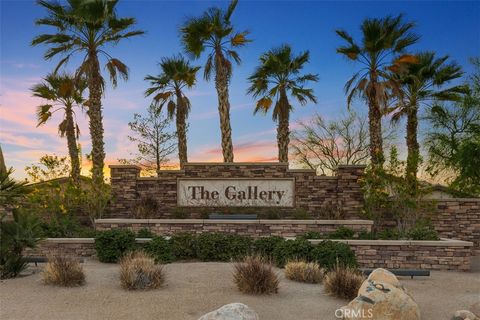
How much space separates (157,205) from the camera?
17.8 meters

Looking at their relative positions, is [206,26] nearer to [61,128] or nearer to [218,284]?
[61,128]

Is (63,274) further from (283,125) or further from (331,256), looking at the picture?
(283,125)

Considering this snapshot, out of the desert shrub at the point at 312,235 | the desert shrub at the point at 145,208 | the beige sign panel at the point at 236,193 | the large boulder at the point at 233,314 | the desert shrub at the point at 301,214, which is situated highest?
the beige sign panel at the point at 236,193

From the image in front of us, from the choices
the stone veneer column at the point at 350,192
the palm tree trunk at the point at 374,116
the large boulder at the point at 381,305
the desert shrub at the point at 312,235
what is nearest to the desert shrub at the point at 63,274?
the large boulder at the point at 381,305

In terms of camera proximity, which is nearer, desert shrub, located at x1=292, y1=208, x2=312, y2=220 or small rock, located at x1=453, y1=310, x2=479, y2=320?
small rock, located at x1=453, y1=310, x2=479, y2=320

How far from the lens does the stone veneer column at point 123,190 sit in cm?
1784

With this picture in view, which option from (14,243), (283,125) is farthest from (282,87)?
(14,243)

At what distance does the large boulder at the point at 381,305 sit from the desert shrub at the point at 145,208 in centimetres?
1088

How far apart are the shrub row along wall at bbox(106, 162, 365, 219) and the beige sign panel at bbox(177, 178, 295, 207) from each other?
19 cm

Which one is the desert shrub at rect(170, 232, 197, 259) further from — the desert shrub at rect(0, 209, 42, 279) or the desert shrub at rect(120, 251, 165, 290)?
the desert shrub at rect(0, 209, 42, 279)

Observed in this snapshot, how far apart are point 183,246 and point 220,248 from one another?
1.03 meters

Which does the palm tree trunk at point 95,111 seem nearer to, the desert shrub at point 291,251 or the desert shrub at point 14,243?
the desert shrub at point 14,243

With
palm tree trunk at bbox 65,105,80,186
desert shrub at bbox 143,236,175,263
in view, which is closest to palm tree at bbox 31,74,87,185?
palm tree trunk at bbox 65,105,80,186

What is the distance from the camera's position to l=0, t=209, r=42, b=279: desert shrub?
10508 mm
